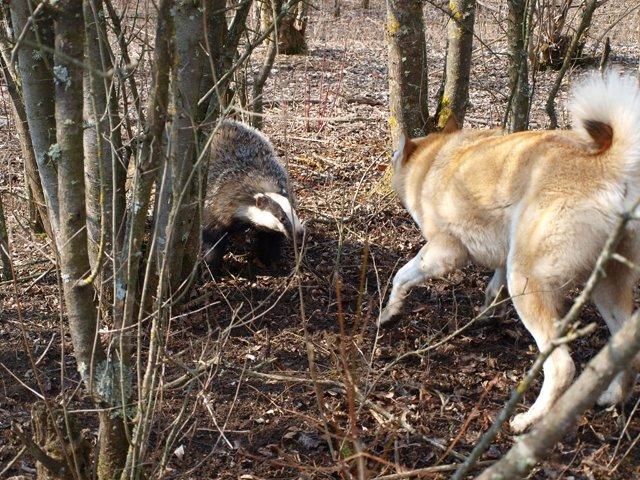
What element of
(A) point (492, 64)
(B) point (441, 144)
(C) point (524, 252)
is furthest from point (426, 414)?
(A) point (492, 64)

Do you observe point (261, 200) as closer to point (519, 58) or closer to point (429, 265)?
point (429, 265)

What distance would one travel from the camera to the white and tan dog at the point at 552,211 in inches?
169

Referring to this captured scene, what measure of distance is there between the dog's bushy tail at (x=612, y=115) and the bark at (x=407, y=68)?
2.85 metres

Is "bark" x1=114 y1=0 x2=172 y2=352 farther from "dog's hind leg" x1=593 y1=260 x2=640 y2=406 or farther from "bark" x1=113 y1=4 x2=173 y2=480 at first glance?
"dog's hind leg" x1=593 y1=260 x2=640 y2=406

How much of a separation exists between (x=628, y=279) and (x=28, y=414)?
12.4 feet

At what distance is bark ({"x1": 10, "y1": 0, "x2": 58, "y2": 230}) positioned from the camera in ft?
11.8

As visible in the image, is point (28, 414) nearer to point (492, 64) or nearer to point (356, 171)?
point (356, 171)

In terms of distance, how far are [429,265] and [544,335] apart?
44.3 inches

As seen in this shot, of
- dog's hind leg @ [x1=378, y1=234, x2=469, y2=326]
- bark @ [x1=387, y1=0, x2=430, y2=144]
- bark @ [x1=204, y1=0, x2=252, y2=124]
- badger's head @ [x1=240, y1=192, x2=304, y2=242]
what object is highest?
bark @ [x1=204, y1=0, x2=252, y2=124]

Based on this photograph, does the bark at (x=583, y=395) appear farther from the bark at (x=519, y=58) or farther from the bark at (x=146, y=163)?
the bark at (x=519, y=58)

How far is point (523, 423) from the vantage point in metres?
4.55

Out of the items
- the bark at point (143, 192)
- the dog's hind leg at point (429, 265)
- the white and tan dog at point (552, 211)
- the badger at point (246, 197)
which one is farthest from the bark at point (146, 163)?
the badger at point (246, 197)

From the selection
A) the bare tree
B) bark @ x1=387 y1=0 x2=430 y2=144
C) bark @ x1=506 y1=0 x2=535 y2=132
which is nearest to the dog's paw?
the bare tree

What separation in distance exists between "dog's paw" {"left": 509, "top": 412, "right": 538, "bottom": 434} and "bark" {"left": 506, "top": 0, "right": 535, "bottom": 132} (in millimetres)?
3402
